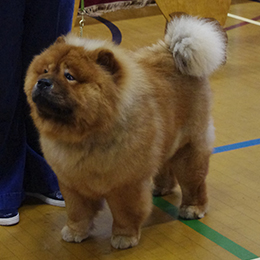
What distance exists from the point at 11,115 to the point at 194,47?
2.99 feet

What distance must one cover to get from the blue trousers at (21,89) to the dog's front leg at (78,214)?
1.25ft

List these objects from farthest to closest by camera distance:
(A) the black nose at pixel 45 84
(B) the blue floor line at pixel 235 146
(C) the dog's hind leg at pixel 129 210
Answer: (B) the blue floor line at pixel 235 146 < (C) the dog's hind leg at pixel 129 210 < (A) the black nose at pixel 45 84

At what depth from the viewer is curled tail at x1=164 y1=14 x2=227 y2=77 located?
2.06 metres

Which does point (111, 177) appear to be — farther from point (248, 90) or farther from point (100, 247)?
point (248, 90)

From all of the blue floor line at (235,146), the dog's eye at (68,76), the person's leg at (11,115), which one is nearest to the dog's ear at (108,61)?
the dog's eye at (68,76)

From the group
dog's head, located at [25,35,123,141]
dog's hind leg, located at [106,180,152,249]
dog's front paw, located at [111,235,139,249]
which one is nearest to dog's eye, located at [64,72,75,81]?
dog's head, located at [25,35,123,141]

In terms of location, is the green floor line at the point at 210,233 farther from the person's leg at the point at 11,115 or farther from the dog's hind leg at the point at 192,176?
the person's leg at the point at 11,115

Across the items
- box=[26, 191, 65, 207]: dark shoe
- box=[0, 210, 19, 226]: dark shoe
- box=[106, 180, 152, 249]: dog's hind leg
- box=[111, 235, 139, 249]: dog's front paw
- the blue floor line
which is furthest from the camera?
the blue floor line

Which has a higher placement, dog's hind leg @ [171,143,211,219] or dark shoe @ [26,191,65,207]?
dog's hind leg @ [171,143,211,219]

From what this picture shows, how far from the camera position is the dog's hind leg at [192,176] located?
217 cm

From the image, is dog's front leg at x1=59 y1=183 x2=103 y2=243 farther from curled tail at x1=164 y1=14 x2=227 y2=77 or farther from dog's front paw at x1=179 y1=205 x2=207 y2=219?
curled tail at x1=164 y1=14 x2=227 y2=77

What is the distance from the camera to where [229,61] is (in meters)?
4.53

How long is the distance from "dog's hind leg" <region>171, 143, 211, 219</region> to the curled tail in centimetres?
35

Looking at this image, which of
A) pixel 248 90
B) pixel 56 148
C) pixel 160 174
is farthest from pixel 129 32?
pixel 56 148
